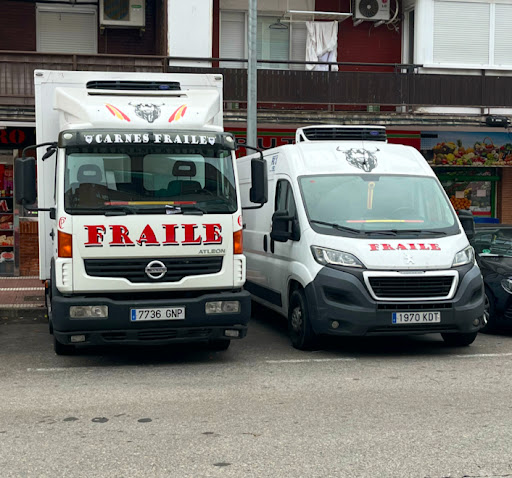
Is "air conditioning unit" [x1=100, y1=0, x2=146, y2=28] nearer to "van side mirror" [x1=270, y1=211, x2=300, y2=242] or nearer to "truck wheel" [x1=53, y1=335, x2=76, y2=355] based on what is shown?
"van side mirror" [x1=270, y1=211, x2=300, y2=242]

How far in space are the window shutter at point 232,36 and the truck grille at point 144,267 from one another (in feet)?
36.8

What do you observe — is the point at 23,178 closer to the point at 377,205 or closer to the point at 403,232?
the point at 377,205

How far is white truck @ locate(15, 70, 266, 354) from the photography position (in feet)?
25.9

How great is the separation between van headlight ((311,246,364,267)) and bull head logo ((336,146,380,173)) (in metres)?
1.43

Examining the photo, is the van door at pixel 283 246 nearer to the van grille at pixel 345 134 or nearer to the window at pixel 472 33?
the van grille at pixel 345 134

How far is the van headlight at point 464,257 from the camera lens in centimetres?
882

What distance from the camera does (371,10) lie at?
1912cm

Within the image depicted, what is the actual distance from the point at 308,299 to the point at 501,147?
1239 cm

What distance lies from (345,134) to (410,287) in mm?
2921

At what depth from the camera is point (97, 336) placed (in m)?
7.97

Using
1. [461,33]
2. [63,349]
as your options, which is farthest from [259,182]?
[461,33]

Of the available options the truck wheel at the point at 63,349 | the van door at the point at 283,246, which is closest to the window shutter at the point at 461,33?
the van door at the point at 283,246

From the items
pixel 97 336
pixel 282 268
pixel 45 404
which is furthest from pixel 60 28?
pixel 45 404

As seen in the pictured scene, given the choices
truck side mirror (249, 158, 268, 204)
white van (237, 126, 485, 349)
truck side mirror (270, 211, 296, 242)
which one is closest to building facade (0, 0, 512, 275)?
white van (237, 126, 485, 349)
